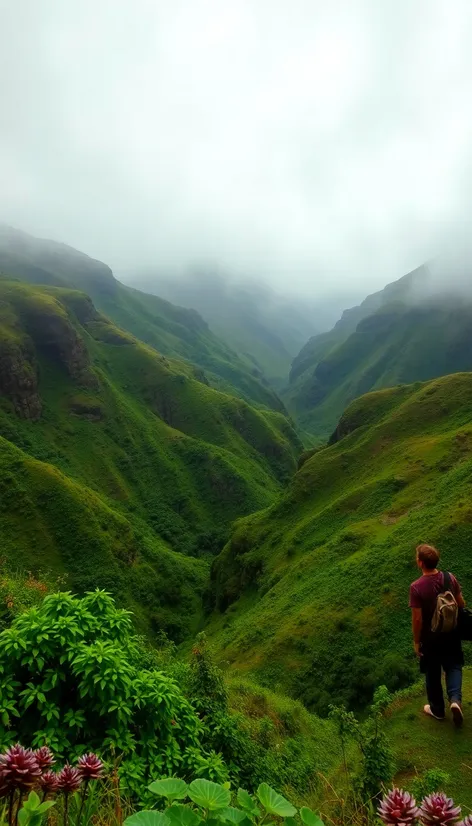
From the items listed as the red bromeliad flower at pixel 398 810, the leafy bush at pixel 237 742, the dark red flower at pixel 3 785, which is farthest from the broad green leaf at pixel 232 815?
the leafy bush at pixel 237 742

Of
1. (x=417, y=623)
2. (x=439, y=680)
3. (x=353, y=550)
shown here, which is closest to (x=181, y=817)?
(x=417, y=623)

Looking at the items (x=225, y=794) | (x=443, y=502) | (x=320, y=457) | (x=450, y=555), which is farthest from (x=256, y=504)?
(x=225, y=794)

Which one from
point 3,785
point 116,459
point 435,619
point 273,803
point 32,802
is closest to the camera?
point 3,785

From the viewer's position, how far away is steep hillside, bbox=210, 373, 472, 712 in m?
30.2

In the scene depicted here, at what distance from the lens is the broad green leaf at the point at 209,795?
119 inches

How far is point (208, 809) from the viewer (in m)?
3.11

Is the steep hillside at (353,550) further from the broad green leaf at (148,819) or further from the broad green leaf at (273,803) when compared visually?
the broad green leaf at (148,819)

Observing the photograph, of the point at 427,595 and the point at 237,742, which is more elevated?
the point at 427,595

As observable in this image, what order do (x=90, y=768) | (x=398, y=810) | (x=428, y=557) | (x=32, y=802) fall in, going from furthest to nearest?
(x=428, y=557) < (x=90, y=768) < (x=32, y=802) < (x=398, y=810)

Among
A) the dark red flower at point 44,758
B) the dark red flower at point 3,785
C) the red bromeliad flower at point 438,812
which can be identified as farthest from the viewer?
the dark red flower at point 44,758

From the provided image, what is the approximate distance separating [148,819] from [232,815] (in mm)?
604

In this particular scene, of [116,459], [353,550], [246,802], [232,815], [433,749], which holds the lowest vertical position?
[353,550]

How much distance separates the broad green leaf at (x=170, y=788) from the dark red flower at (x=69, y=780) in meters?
0.68

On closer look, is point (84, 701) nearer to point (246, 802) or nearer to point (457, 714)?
point (246, 802)
